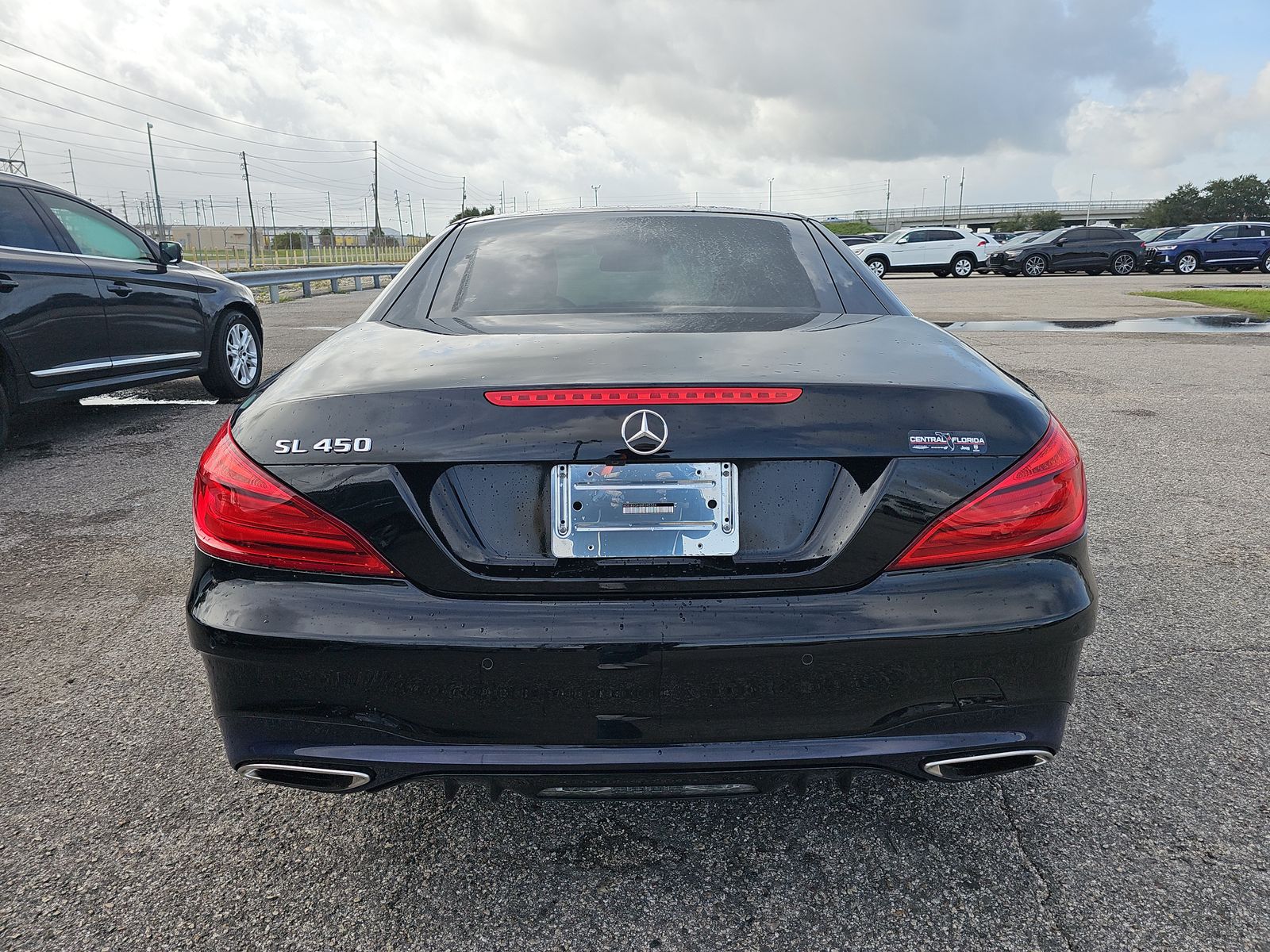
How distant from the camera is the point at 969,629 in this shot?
176 centimetres

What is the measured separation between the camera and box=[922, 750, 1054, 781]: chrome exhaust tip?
6.00 feet

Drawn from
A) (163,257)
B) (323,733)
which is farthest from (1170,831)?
(163,257)

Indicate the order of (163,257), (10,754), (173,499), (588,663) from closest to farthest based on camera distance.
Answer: (588,663) → (10,754) → (173,499) → (163,257)

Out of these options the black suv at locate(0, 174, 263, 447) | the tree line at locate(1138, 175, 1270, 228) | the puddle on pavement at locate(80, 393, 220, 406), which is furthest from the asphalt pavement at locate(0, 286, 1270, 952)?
the tree line at locate(1138, 175, 1270, 228)

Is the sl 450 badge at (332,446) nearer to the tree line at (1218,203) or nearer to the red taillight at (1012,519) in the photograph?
the red taillight at (1012,519)

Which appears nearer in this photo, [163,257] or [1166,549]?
[1166,549]

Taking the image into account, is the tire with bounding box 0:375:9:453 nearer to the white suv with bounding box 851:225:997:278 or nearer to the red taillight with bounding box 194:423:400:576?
the red taillight with bounding box 194:423:400:576

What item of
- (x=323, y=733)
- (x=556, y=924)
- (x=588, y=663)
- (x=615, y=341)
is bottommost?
(x=556, y=924)

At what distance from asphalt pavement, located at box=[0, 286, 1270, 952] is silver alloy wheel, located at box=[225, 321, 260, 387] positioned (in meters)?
4.86

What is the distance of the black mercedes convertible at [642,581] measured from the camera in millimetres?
1735

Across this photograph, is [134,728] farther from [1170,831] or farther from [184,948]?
[1170,831]

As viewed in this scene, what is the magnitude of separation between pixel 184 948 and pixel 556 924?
742 millimetres

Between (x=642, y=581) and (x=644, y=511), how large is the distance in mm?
133

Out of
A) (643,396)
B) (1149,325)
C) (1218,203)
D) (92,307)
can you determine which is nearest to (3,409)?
(92,307)
